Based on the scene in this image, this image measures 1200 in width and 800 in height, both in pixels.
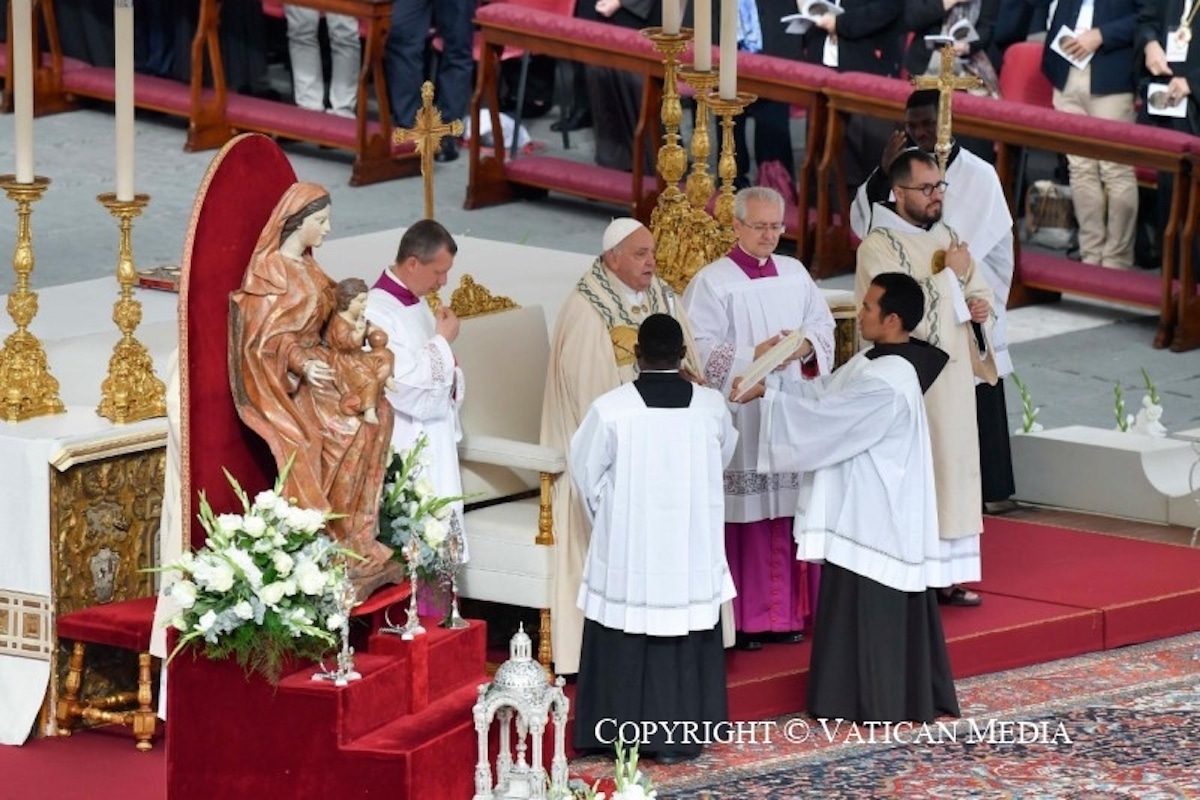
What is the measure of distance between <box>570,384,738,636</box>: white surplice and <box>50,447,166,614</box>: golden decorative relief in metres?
1.18

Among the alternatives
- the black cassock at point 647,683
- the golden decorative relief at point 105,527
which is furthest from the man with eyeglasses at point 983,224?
the golden decorative relief at point 105,527

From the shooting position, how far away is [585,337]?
28.8ft

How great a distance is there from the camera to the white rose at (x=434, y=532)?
7793mm

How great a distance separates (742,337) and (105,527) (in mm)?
2026

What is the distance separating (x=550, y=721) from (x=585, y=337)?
1293 mm

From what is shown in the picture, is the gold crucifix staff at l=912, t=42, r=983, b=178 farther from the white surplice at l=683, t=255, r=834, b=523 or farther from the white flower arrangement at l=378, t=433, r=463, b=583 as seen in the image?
the white flower arrangement at l=378, t=433, r=463, b=583

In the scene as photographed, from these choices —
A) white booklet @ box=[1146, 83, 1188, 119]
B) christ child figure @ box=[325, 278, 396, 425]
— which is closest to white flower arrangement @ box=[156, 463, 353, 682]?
christ child figure @ box=[325, 278, 396, 425]

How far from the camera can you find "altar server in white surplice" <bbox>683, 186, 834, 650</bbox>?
30.2ft

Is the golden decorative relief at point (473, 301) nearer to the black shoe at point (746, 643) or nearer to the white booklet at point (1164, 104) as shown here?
the black shoe at point (746, 643)

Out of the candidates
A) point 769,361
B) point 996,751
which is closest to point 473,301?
point 769,361

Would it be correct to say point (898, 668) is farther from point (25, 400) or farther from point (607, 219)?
point (607, 219)

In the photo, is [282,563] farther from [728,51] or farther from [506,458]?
[728,51]

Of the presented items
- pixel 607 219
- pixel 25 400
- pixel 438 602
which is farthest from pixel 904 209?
pixel 607 219

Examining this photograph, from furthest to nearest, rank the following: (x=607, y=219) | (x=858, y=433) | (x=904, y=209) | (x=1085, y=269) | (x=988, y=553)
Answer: (x=607, y=219) → (x=1085, y=269) → (x=988, y=553) → (x=904, y=209) → (x=858, y=433)
